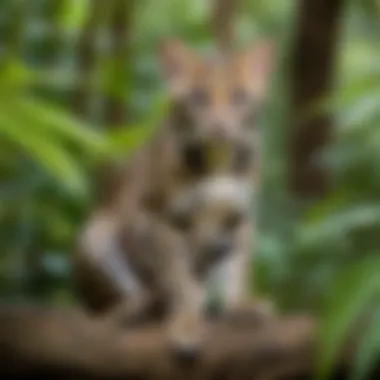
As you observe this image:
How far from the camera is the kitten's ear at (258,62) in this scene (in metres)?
1.61

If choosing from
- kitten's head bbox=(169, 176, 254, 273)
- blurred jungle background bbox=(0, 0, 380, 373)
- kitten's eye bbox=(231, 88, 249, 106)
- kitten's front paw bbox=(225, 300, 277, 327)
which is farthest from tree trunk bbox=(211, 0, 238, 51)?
kitten's front paw bbox=(225, 300, 277, 327)

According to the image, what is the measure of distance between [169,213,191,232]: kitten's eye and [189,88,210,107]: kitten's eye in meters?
0.18

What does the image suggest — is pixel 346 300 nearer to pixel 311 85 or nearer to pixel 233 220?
pixel 233 220

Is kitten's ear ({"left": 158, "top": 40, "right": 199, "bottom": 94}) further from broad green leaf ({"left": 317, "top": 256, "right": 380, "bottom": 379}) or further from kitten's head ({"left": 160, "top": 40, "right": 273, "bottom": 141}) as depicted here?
broad green leaf ({"left": 317, "top": 256, "right": 380, "bottom": 379})

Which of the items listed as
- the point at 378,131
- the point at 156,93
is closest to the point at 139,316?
the point at 378,131

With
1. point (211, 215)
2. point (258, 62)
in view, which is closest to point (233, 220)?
point (211, 215)

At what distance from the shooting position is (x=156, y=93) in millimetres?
1908

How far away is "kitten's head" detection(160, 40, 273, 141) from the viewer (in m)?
1.58

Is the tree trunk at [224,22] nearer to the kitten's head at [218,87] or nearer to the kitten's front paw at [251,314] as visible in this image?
the kitten's head at [218,87]

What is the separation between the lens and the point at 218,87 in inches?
63.3

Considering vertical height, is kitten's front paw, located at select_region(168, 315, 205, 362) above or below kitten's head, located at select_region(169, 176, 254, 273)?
below

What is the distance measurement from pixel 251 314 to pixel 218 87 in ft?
1.27

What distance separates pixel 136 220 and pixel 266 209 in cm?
28

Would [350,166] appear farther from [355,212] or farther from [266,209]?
[266,209]
